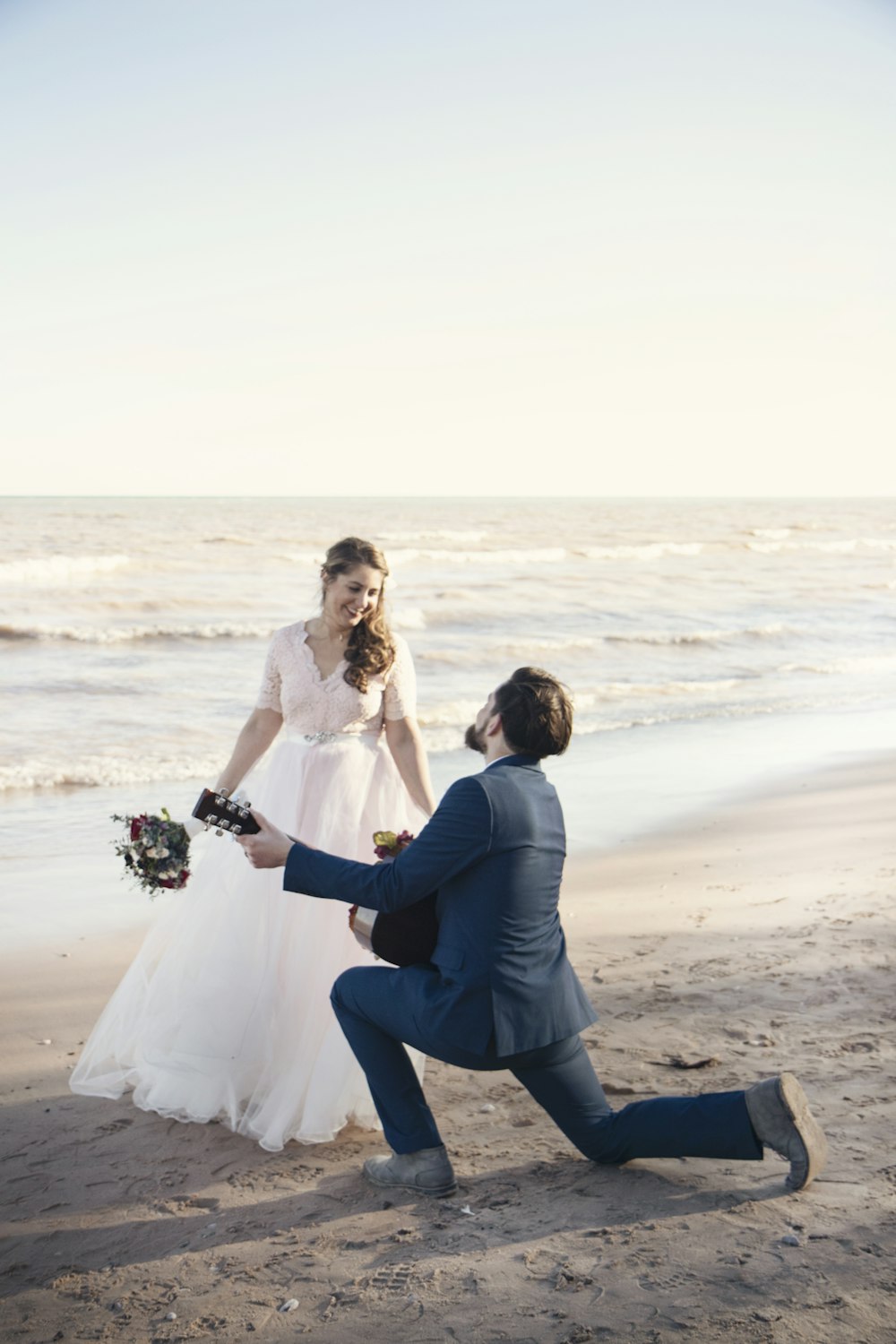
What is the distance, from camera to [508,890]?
10.1ft

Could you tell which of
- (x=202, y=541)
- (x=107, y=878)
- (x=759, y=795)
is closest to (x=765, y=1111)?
(x=107, y=878)

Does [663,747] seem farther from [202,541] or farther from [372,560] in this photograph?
[202,541]

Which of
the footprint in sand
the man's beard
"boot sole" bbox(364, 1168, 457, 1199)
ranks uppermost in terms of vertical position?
the man's beard

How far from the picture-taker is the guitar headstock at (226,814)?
3.06 meters

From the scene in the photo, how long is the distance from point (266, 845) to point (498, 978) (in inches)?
27.9

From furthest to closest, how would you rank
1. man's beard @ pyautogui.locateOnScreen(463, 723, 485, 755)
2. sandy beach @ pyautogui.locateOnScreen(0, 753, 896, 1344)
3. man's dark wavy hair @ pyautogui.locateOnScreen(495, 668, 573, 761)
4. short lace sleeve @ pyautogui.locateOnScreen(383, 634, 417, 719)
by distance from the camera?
1. short lace sleeve @ pyautogui.locateOnScreen(383, 634, 417, 719)
2. man's beard @ pyautogui.locateOnScreen(463, 723, 485, 755)
3. man's dark wavy hair @ pyautogui.locateOnScreen(495, 668, 573, 761)
4. sandy beach @ pyautogui.locateOnScreen(0, 753, 896, 1344)

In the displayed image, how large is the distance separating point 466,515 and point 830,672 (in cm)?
4389

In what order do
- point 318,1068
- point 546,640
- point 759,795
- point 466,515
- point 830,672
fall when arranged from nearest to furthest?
point 318,1068 → point 759,795 → point 830,672 → point 546,640 → point 466,515

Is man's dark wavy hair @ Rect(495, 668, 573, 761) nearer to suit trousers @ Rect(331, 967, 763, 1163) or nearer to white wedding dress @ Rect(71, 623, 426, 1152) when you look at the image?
suit trousers @ Rect(331, 967, 763, 1163)

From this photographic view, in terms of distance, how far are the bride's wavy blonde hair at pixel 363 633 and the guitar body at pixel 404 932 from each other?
1.03 m

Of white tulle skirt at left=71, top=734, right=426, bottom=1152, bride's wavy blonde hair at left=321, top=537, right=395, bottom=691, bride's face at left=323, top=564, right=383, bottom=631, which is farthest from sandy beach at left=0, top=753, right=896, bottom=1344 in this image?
Answer: bride's face at left=323, top=564, right=383, bottom=631

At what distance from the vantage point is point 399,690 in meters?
4.11

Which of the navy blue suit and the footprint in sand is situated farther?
the footprint in sand

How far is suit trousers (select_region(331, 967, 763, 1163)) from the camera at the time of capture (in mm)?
3168
